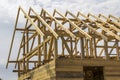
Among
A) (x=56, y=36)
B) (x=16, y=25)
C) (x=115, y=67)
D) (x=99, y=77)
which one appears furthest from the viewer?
(x=16, y=25)

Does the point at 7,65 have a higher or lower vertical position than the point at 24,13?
lower

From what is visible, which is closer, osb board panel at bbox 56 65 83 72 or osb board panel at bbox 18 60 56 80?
osb board panel at bbox 56 65 83 72

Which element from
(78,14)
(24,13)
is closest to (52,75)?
(24,13)

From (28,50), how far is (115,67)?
327 inches

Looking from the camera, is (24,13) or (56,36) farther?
(24,13)

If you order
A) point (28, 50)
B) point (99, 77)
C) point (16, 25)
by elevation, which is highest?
point (16, 25)

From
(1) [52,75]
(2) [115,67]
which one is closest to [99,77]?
(2) [115,67]

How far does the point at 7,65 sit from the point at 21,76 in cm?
149

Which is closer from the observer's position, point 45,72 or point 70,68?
point 70,68

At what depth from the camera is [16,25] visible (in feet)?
82.8

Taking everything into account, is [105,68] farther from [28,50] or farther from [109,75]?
[28,50]

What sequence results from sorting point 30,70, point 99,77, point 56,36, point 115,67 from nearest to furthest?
point 56,36, point 115,67, point 99,77, point 30,70

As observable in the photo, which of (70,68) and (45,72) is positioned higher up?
(70,68)

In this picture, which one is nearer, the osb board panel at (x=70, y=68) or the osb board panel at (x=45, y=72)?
the osb board panel at (x=70, y=68)
